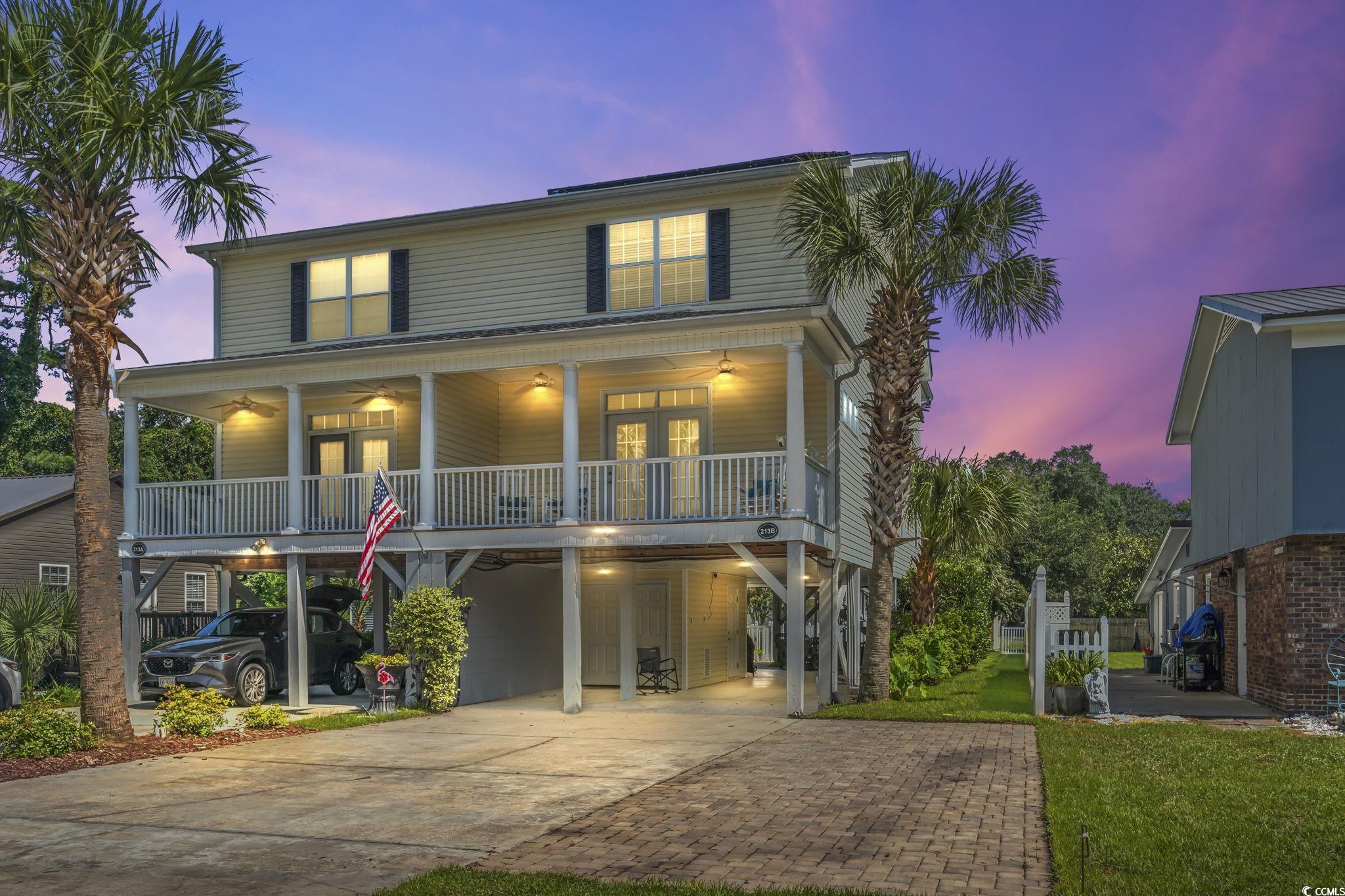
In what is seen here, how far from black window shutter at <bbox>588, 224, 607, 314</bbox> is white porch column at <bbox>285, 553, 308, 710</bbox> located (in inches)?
259

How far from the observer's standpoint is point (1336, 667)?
14547 mm

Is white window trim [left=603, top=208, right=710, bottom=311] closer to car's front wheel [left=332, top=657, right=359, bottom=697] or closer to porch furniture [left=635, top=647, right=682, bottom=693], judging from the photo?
porch furniture [left=635, top=647, right=682, bottom=693]

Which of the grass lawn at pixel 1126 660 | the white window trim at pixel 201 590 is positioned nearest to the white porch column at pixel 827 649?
the grass lawn at pixel 1126 660

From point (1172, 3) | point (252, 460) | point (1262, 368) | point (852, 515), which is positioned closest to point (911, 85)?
point (1172, 3)

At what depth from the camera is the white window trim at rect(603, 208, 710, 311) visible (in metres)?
19.0

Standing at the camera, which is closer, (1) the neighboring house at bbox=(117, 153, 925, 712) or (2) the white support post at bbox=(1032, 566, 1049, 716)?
(2) the white support post at bbox=(1032, 566, 1049, 716)

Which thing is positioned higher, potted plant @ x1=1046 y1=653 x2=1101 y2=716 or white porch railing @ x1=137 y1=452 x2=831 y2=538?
white porch railing @ x1=137 y1=452 x2=831 y2=538

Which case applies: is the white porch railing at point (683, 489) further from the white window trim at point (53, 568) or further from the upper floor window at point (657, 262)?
the white window trim at point (53, 568)

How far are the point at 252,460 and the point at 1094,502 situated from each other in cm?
6285

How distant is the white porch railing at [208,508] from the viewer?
19516 mm

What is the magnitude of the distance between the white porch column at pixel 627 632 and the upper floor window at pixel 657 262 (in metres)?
4.64

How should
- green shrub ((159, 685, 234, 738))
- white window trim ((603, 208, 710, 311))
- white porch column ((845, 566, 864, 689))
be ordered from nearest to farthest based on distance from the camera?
green shrub ((159, 685, 234, 738)) < white window trim ((603, 208, 710, 311)) < white porch column ((845, 566, 864, 689))

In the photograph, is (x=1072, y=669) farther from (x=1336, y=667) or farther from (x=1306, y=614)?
(x=1336, y=667)

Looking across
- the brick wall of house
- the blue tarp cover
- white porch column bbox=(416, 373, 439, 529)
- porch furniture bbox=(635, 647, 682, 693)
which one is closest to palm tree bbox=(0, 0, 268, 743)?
white porch column bbox=(416, 373, 439, 529)
